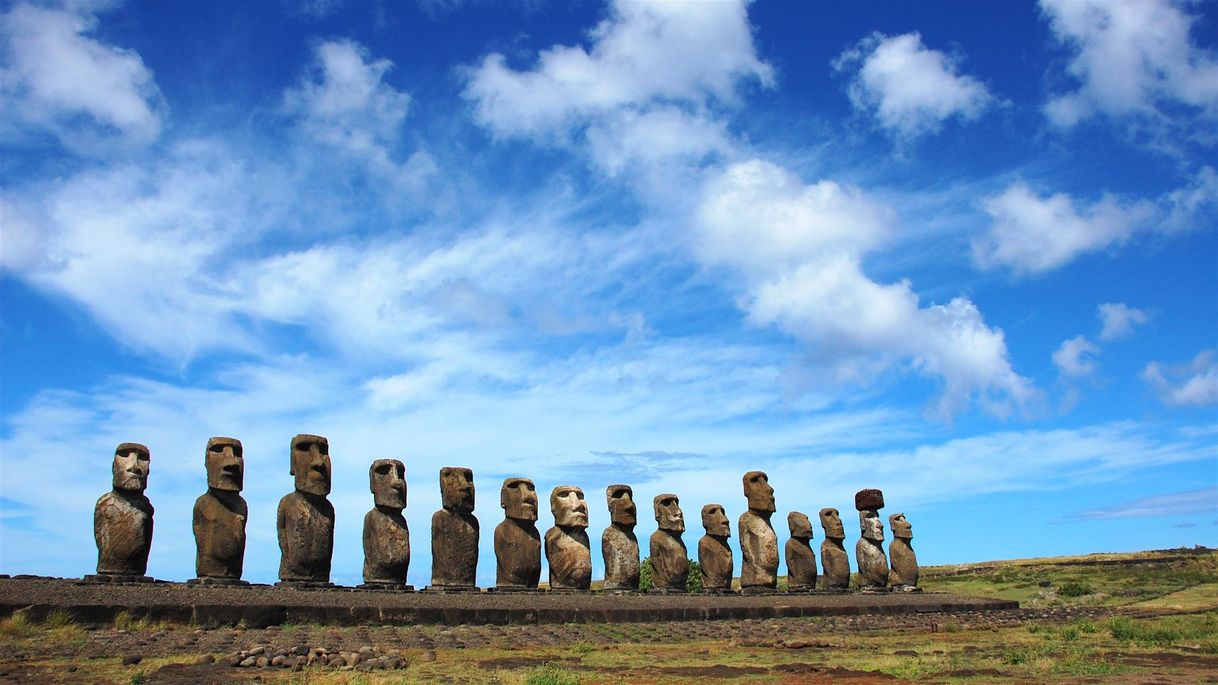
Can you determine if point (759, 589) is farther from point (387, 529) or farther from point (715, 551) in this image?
point (387, 529)

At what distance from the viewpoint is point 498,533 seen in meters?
20.9

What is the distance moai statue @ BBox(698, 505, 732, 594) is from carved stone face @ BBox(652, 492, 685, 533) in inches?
43.1

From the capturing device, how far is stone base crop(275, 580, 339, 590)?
658 inches

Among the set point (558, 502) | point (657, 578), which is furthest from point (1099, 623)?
point (558, 502)

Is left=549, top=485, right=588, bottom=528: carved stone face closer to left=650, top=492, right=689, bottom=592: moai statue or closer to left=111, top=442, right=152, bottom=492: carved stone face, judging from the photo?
left=650, top=492, right=689, bottom=592: moai statue

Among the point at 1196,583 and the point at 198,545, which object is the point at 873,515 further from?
the point at 198,545

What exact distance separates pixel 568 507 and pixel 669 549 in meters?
3.50

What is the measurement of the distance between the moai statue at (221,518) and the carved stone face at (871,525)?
19415mm

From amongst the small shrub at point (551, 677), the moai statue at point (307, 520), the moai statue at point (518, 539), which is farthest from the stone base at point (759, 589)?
the small shrub at point (551, 677)

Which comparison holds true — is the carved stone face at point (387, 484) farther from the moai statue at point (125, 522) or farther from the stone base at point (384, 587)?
the moai statue at point (125, 522)

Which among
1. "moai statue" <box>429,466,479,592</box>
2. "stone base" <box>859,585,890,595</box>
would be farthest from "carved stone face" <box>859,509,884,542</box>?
"moai statue" <box>429,466,479,592</box>

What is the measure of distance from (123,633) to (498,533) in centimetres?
946

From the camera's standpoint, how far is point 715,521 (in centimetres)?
2553

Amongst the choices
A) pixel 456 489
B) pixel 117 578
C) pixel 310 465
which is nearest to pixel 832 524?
pixel 456 489
